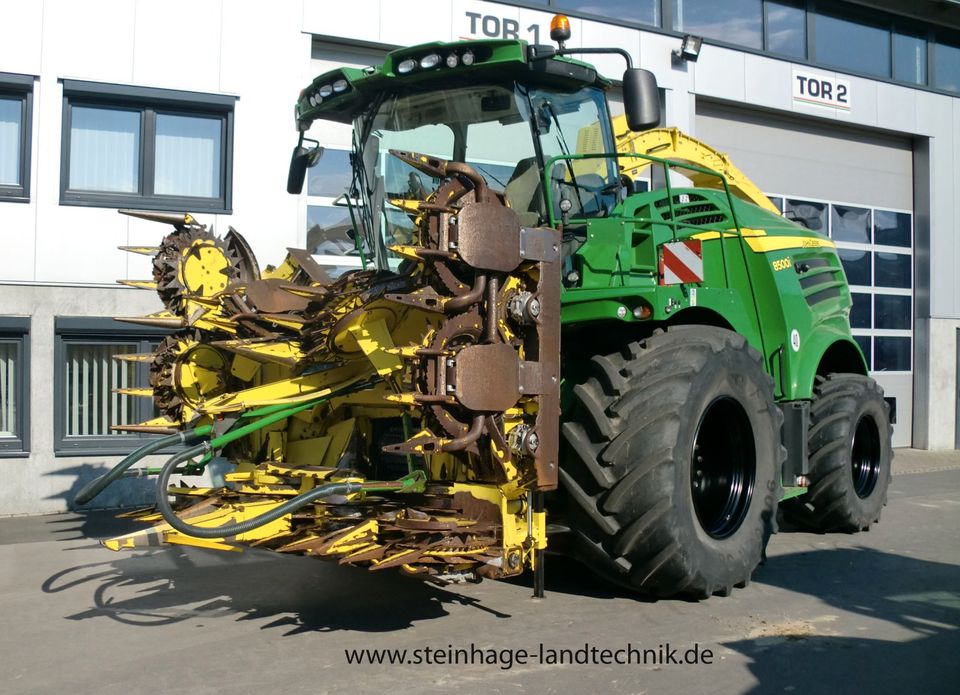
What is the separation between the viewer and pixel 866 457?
29.1 ft

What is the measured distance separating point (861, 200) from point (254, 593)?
13.1m

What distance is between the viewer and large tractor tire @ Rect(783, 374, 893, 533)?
8000 millimetres

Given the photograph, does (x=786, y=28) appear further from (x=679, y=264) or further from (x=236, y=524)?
(x=236, y=524)

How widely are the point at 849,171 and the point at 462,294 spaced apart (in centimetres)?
1280

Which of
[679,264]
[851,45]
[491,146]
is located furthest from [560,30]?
[851,45]

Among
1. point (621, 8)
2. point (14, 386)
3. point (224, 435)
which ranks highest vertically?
point (621, 8)

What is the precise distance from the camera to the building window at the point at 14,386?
9.35m

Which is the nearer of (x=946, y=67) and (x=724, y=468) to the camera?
(x=724, y=468)

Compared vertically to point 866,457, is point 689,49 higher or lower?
higher

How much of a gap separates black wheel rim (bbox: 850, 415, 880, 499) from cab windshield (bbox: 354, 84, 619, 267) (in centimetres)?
388

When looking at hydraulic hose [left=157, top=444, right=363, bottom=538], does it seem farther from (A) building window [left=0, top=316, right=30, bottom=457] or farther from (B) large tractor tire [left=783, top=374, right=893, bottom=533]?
(A) building window [left=0, top=316, right=30, bottom=457]

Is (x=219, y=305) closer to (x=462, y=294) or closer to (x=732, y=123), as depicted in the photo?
(x=462, y=294)

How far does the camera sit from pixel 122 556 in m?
7.31

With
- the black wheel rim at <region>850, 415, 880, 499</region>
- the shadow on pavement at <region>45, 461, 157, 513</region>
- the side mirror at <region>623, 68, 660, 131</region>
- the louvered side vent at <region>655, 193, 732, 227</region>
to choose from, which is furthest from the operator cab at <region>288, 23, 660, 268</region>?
the shadow on pavement at <region>45, 461, 157, 513</region>
